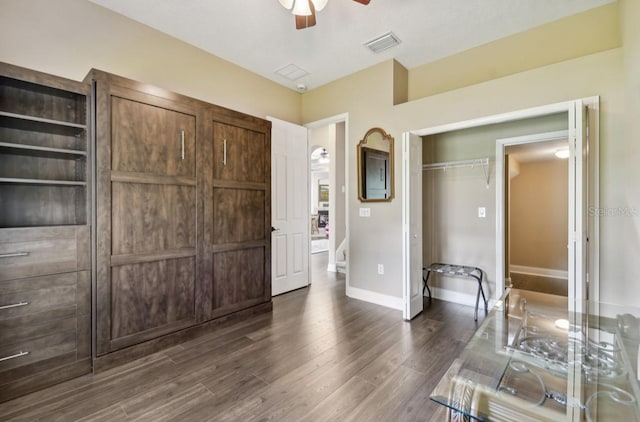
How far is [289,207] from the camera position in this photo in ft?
13.8

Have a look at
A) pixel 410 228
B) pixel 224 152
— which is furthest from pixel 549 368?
pixel 224 152

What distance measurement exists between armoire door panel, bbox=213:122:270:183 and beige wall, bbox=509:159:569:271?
5019 mm

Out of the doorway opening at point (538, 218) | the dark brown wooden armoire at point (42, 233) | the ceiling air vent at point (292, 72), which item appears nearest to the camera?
the dark brown wooden armoire at point (42, 233)

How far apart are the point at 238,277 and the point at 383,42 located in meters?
3.05

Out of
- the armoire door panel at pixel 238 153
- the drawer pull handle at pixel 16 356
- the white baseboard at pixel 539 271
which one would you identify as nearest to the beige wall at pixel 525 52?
the armoire door panel at pixel 238 153

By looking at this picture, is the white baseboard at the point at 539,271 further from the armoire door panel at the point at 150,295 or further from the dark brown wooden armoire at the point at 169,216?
the armoire door panel at the point at 150,295

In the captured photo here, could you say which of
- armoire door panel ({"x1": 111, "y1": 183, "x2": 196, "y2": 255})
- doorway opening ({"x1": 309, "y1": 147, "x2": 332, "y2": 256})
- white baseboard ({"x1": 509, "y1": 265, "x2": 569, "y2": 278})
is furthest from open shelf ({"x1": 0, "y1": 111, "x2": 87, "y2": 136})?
doorway opening ({"x1": 309, "y1": 147, "x2": 332, "y2": 256})

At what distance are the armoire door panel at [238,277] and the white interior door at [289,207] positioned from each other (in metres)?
0.71

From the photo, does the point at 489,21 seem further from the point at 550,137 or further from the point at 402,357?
the point at 402,357

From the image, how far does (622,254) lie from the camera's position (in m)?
2.30

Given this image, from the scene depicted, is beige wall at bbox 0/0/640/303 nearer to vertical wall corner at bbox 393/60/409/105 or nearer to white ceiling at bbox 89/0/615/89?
vertical wall corner at bbox 393/60/409/105

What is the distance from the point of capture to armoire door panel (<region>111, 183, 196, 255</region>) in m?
2.24

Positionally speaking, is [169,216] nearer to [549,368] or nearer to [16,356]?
[16,356]

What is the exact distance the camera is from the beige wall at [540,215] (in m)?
5.02
